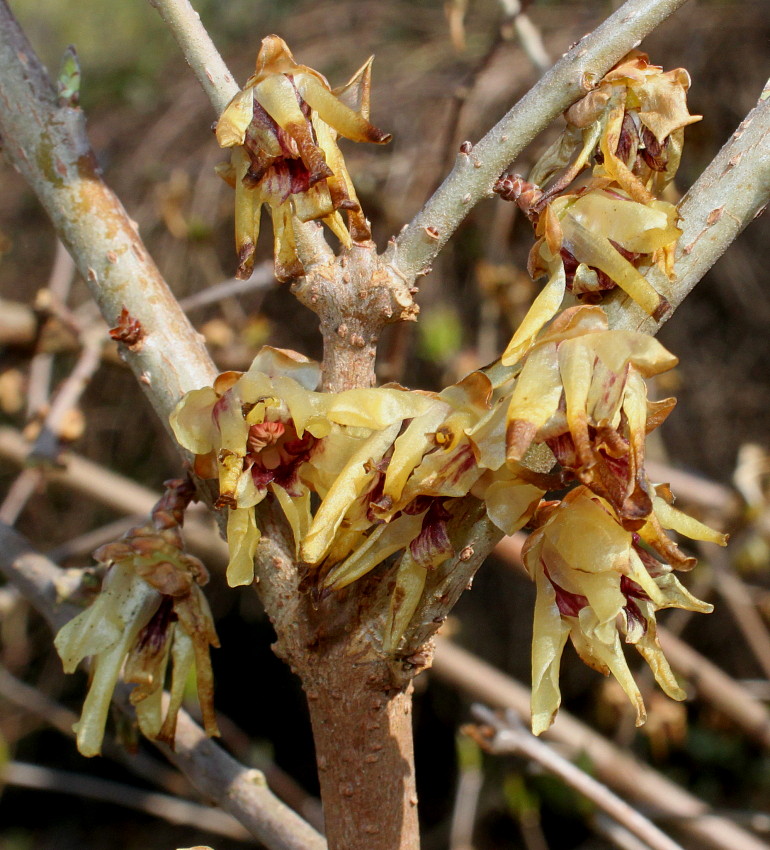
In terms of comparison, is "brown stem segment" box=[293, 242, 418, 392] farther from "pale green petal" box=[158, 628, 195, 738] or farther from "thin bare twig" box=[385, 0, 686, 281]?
"pale green petal" box=[158, 628, 195, 738]

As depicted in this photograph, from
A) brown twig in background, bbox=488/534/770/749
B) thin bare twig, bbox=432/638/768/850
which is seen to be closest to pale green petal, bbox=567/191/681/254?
thin bare twig, bbox=432/638/768/850

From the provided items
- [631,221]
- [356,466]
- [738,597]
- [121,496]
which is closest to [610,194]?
[631,221]

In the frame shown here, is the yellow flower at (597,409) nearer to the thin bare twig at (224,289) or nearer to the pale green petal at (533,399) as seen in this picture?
the pale green petal at (533,399)

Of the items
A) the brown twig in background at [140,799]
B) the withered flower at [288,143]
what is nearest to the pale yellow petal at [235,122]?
the withered flower at [288,143]

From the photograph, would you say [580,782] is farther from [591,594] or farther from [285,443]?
[285,443]

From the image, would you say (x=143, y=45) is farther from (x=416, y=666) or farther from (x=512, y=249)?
(x=416, y=666)

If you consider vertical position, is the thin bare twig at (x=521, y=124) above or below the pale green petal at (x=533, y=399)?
above
